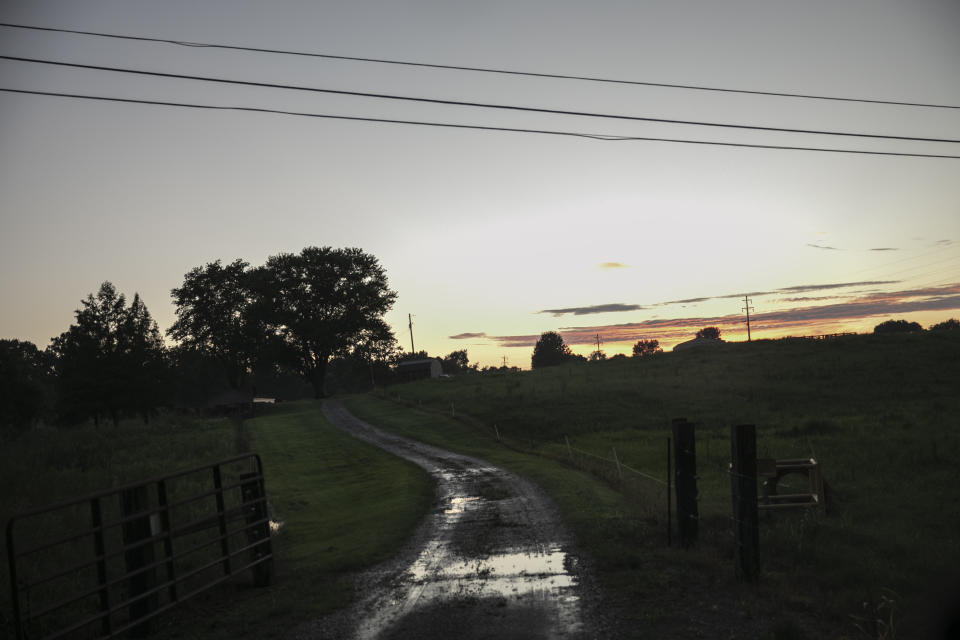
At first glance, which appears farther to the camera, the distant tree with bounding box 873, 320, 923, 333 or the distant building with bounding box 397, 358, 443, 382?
the distant tree with bounding box 873, 320, 923, 333

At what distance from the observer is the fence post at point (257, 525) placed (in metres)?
10.6

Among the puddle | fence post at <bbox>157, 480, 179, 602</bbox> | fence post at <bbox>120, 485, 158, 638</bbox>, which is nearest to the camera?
fence post at <bbox>120, 485, 158, 638</bbox>

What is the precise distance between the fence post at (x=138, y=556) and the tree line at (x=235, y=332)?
228 ft

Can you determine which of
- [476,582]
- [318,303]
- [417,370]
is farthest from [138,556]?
[417,370]

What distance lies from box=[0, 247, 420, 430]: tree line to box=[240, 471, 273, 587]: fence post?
67.9m

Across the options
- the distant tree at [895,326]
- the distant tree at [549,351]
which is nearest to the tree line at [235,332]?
the distant tree at [549,351]

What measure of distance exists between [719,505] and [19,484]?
21912mm

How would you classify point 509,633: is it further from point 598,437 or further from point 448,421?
point 448,421

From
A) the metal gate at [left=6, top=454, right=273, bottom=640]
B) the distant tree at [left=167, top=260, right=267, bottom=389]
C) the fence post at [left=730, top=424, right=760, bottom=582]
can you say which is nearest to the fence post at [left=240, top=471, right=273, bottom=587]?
the metal gate at [left=6, top=454, right=273, bottom=640]

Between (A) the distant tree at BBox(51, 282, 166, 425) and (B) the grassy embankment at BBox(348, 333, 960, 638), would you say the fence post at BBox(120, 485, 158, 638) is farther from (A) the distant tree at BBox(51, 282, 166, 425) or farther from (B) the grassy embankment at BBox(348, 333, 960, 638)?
(A) the distant tree at BBox(51, 282, 166, 425)

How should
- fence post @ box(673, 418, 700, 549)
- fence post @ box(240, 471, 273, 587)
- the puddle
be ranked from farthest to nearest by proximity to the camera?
the puddle → fence post @ box(673, 418, 700, 549) → fence post @ box(240, 471, 273, 587)

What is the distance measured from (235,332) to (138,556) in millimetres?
86320

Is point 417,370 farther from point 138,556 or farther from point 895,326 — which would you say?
point 895,326

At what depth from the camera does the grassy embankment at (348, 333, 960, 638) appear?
972 centimetres
